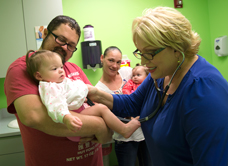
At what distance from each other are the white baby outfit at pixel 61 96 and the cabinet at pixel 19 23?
1.54 meters

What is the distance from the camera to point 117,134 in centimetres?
214

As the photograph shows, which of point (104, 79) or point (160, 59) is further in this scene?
point (104, 79)

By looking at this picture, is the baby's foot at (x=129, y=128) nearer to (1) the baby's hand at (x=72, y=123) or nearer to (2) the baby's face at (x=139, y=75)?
(1) the baby's hand at (x=72, y=123)

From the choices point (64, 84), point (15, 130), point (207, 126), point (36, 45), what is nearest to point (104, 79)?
point (36, 45)

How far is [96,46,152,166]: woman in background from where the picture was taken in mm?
2107

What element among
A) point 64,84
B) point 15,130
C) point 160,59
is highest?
point 160,59

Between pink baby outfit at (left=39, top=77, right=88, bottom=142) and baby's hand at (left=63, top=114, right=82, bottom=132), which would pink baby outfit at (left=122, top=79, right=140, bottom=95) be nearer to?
pink baby outfit at (left=39, top=77, right=88, bottom=142)

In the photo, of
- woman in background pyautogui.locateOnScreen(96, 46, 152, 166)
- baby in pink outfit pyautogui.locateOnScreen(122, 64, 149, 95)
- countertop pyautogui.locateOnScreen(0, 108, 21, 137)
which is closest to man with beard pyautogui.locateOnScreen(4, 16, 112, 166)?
woman in background pyautogui.locateOnScreen(96, 46, 152, 166)

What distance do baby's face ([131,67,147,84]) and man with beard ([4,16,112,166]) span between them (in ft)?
4.26

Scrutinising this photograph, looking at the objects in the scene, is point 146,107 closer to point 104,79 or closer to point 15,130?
point 104,79

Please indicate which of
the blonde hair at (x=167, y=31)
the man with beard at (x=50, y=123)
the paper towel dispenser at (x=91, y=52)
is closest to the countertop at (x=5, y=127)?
the man with beard at (x=50, y=123)

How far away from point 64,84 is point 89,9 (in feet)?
7.03

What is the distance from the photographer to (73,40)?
1219mm

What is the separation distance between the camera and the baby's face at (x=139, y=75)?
98.0 inches
